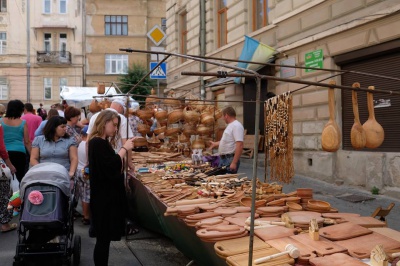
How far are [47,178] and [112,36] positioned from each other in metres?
32.3

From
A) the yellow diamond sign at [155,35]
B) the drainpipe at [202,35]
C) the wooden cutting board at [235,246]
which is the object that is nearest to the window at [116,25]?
the drainpipe at [202,35]

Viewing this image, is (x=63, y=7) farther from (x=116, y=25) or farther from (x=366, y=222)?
(x=366, y=222)

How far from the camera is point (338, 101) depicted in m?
8.98

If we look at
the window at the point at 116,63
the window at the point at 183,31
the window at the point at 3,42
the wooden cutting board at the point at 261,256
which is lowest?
the wooden cutting board at the point at 261,256

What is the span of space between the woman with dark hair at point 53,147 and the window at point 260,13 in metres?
8.26

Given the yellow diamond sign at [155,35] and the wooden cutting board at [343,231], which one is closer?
the wooden cutting board at [343,231]

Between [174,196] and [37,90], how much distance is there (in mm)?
32299

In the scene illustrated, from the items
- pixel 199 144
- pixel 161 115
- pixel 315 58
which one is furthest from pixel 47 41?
pixel 315 58

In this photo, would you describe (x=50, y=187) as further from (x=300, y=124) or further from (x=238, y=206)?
(x=300, y=124)

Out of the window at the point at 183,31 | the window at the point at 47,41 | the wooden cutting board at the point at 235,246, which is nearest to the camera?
the wooden cutting board at the point at 235,246

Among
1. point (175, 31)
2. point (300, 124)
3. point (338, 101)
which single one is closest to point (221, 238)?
point (338, 101)

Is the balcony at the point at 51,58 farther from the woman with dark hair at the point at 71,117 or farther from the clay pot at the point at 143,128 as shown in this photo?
the woman with dark hair at the point at 71,117

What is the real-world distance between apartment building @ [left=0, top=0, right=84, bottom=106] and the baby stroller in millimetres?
31548

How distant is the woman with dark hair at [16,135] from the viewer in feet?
21.4
